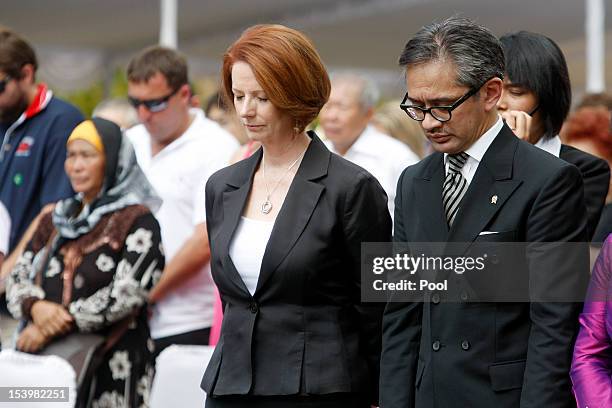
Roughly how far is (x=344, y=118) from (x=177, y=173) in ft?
3.39

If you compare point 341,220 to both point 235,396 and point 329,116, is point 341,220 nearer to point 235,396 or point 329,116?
point 235,396

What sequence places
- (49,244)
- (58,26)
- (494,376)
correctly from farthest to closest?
(58,26) < (49,244) < (494,376)

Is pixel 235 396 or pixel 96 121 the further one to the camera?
pixel 96 121

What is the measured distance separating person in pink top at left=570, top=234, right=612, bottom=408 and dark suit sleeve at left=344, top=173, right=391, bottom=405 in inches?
27.0

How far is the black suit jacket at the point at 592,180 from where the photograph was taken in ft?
11.5

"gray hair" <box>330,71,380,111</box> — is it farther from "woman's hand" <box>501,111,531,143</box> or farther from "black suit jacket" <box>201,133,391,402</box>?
"black suit jacket" <box>201,133,391,402</box>

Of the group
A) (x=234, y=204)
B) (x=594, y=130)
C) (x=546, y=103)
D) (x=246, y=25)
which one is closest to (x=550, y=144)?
(x=546, y=103)

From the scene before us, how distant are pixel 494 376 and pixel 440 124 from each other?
659 mm

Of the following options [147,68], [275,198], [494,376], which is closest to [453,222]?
[494,376]

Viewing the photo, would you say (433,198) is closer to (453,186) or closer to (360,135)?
(453,186)

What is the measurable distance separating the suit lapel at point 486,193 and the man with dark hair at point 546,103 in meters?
0.67

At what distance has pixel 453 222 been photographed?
284cm

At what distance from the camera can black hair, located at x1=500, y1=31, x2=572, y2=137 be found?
3531 mm

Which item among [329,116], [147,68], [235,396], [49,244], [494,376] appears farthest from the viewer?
[329,116]
